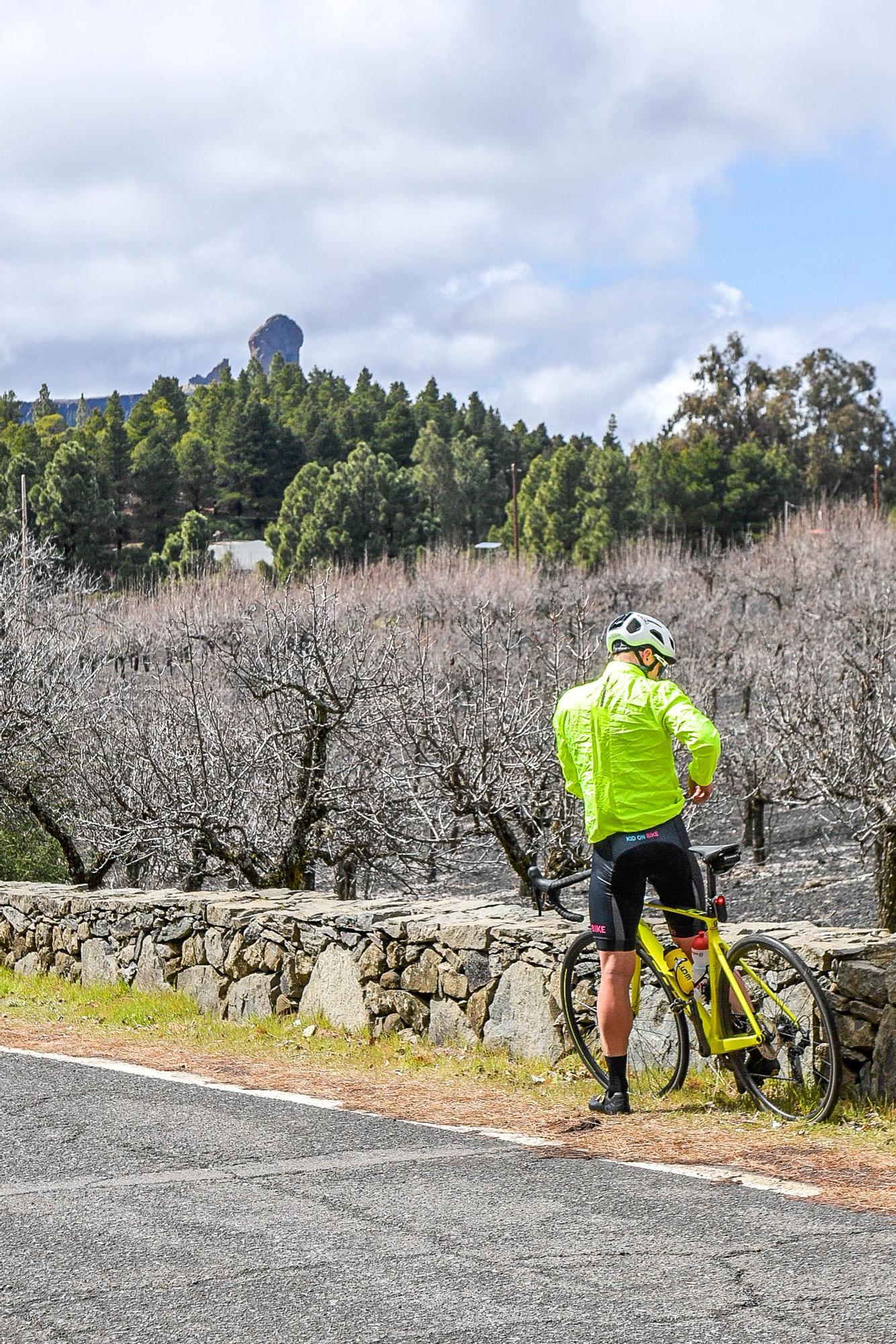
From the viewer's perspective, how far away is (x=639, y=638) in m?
6.61

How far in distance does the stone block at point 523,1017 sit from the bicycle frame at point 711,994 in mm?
1138

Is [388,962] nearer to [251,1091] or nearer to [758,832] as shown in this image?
[251,1091]

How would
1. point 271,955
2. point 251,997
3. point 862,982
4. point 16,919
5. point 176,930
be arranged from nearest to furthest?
point 862,982, point 271,955, point 251,997, point 176,930, point 16,919

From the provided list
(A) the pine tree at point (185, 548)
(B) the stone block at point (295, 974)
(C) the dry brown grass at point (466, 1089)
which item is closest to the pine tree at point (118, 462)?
(A) the pine tree at point (185, 548)

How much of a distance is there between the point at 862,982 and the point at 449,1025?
2.82m

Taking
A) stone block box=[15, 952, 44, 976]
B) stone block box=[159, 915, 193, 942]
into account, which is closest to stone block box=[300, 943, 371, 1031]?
stone block box=[159, 915, 193, 942]

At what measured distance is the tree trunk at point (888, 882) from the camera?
16.8 metres

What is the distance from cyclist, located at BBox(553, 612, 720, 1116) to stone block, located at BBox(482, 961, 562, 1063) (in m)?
1.05

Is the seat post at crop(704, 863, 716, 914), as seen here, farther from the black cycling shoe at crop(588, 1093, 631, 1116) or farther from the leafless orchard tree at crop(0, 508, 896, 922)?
the leafless orchard tree at crop(0, 508, 896, 922)

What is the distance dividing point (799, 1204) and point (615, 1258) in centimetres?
91

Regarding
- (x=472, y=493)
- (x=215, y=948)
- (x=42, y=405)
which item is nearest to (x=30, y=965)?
(x=215, y=948)

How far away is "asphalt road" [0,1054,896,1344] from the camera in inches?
157

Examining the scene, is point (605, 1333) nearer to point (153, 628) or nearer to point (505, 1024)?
point (505, 1024)

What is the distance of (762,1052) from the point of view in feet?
21.4
